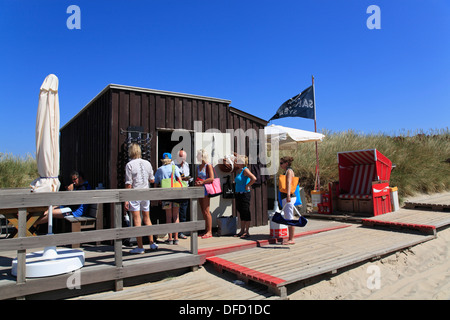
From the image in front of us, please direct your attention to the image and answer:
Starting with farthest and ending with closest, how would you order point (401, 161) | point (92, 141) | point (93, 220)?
point (401, 161) < point (92, 141) < point (93, 220)

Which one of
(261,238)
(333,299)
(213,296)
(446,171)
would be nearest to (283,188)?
(261,238)

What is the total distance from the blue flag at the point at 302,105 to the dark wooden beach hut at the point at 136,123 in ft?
8.82

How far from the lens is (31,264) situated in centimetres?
339

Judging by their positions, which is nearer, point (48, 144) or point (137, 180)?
point (48, 144)

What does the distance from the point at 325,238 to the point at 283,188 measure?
1660mm

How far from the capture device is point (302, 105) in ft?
32.1

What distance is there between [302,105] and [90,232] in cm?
791

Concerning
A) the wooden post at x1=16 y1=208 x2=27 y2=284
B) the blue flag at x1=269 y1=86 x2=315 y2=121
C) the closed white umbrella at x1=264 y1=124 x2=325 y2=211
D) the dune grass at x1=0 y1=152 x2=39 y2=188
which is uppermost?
the blue flag at x1=269 y1=86 x2=315 y2=121

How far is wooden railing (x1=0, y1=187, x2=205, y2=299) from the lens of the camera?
10.6 feet

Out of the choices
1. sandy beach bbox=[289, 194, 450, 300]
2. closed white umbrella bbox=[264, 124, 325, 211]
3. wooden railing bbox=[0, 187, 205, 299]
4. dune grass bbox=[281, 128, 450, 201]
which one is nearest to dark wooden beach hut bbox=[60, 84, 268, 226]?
closed white umbrella bbox=[264, 124, 325, 211]

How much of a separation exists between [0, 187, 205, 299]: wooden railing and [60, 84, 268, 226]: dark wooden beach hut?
1800 millimetres

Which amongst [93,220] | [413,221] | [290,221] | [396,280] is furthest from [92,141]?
[413,221]

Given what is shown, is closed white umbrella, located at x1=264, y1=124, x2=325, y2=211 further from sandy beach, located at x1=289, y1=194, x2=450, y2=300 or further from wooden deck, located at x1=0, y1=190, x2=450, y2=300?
sandy beach, located at x1=289, y1=194, x2=450, y2=300

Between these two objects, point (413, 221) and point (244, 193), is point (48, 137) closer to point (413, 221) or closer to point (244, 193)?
point (244, 193)
